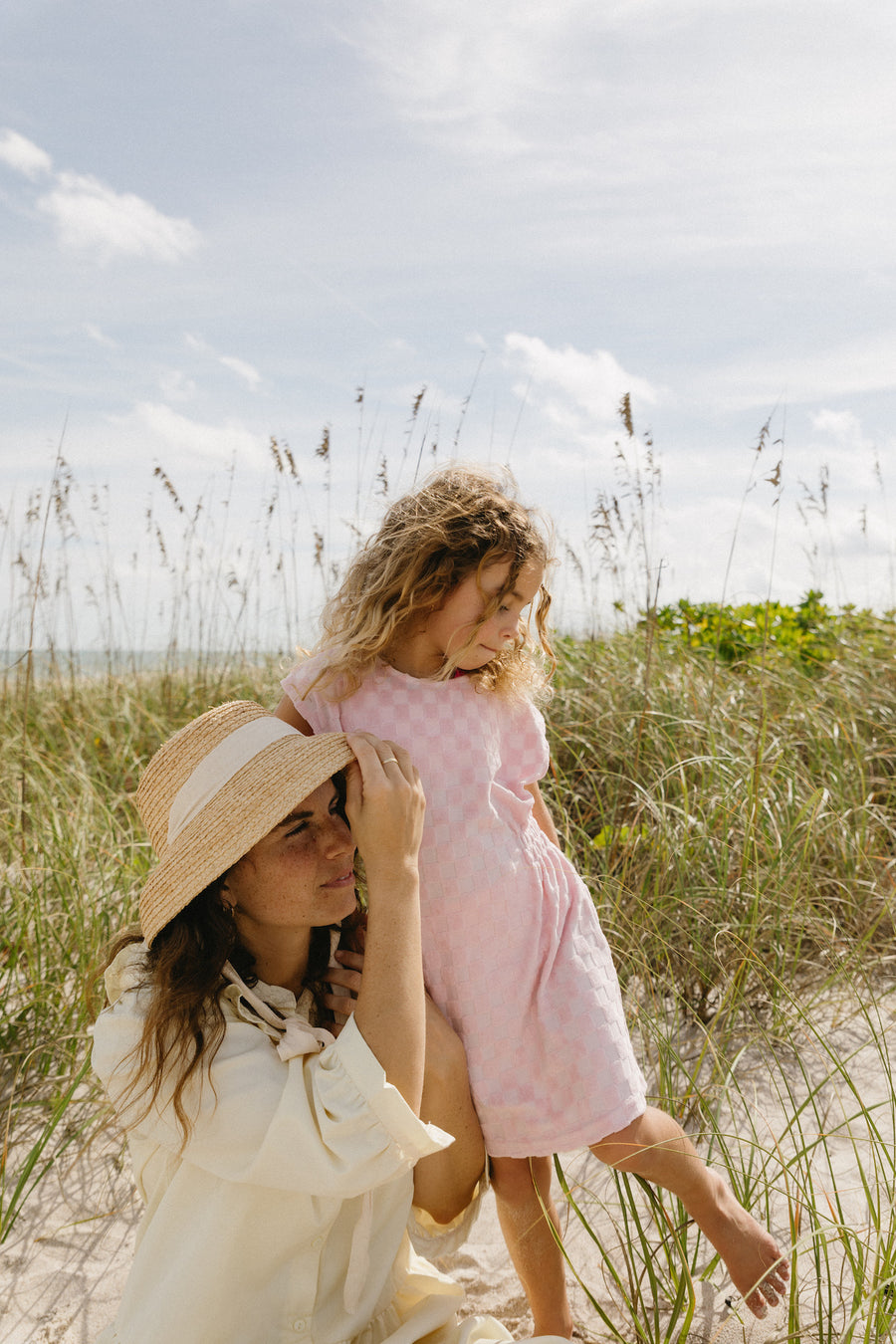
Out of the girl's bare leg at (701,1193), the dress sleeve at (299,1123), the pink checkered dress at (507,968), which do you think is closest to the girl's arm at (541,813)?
the pink checkered dress at (507,968)

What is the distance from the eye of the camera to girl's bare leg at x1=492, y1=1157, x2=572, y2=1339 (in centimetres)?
195

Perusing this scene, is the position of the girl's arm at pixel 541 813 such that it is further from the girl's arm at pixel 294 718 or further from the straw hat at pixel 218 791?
the straw hat at pixel 218 791

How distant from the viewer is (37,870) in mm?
3143

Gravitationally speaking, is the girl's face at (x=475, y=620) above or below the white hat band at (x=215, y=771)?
above

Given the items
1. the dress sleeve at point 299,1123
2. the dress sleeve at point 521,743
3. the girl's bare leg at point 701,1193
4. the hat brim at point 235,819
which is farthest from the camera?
the dress sleeve at point 521,743

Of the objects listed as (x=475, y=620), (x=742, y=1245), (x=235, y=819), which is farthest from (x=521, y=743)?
(x=742, y=1245)

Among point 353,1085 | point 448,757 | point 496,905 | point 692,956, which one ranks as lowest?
point 692,956

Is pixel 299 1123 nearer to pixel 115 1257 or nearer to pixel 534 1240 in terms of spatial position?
pixel 534 1240

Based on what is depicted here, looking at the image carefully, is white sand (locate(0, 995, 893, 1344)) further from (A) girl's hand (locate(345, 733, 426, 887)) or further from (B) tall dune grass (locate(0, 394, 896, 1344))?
(A) girl's hand (locate(345, 733, 426, 887))

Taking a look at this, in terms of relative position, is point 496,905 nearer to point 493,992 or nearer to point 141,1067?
point 493,992

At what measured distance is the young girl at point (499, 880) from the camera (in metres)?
1.93

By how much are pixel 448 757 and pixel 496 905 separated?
32cm

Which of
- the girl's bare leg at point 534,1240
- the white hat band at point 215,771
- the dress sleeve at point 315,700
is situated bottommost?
the girl's bare leg at point 534,1240

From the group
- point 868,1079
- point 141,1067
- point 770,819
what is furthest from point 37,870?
point 868,1079
